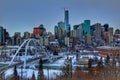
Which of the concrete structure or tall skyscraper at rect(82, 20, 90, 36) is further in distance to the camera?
the concrete structure

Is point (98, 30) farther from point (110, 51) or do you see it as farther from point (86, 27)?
point (110, 51)

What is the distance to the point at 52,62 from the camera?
615cm

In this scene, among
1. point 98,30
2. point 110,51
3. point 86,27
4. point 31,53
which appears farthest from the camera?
point 31,53

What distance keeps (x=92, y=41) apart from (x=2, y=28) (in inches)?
80.6

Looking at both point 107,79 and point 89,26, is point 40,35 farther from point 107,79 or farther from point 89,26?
point 107,79

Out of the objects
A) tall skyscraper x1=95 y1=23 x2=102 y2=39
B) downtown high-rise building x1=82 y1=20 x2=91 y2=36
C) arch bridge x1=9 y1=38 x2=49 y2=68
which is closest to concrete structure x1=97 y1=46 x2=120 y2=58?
tall skyscraper x1=95 y1=23 x2=102 y2=39

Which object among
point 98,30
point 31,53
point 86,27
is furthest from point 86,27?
point 31,53

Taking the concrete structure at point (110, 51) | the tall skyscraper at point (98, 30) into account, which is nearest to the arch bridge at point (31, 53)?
the concrete structure at point (110, 51)

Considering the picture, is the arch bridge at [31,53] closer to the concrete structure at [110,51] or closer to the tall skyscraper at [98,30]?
the concrete structure at [110,51]

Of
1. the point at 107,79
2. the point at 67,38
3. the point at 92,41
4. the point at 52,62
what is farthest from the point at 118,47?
the point at 107,79

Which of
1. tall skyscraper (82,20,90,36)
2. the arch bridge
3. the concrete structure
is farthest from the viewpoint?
the arch bridge

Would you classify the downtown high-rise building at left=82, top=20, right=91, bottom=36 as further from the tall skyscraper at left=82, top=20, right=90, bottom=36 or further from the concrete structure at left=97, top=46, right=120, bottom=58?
the concrete structure at left=97, top=46, right=120, bottom=58

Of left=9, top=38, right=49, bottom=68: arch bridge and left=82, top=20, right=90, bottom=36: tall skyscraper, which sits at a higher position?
left=82, top=20, right=90, bottom=36: tall skyscraper

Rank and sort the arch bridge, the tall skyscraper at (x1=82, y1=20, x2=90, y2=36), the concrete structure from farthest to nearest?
1. the arch bridge
2. the concrete structure
3. the tall skyscraper at (x1=82, y1=20, x2=90, y2=36)
